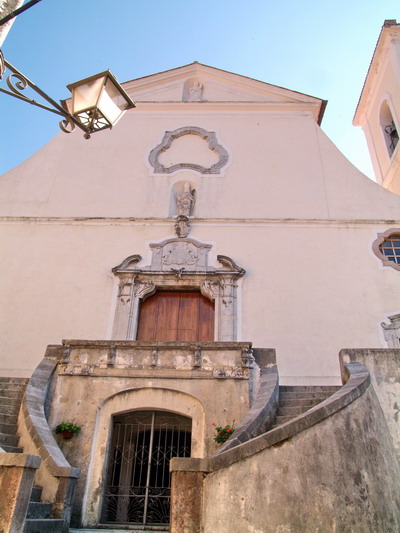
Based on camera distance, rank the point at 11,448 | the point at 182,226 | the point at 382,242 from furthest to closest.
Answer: the point at 182,226 → the point at 382,242 → the point at 11,448

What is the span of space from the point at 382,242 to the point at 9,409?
30.6 feet

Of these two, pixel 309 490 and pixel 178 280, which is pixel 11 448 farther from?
pixel 178 280

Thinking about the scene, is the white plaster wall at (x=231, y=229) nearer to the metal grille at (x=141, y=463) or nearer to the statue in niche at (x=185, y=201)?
the statue in niche at (x=185, y=201)

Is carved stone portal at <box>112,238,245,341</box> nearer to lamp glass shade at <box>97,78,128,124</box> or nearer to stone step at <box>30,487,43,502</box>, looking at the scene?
stone step at <box>30,487,43,502</box>

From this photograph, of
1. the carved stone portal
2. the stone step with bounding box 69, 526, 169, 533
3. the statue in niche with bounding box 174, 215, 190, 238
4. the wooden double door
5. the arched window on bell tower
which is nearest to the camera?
the stone step with bounding box 69, 526, 169, 533

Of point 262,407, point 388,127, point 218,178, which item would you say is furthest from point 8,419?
point 388,127

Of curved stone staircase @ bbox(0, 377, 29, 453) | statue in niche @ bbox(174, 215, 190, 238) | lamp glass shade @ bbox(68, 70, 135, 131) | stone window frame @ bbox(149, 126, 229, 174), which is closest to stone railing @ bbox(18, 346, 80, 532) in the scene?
curved stone staircase @ bbox(0, 377, 29, 453)

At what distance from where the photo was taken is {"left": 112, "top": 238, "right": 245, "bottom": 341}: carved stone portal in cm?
1042

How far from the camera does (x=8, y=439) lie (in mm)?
6160

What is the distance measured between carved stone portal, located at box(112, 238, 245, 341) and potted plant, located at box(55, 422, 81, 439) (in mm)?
3719

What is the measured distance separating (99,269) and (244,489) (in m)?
7.84

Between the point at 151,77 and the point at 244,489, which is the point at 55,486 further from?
the point at 151,77

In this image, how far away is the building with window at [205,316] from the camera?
4672 mm

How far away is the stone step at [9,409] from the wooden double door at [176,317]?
155 inches
